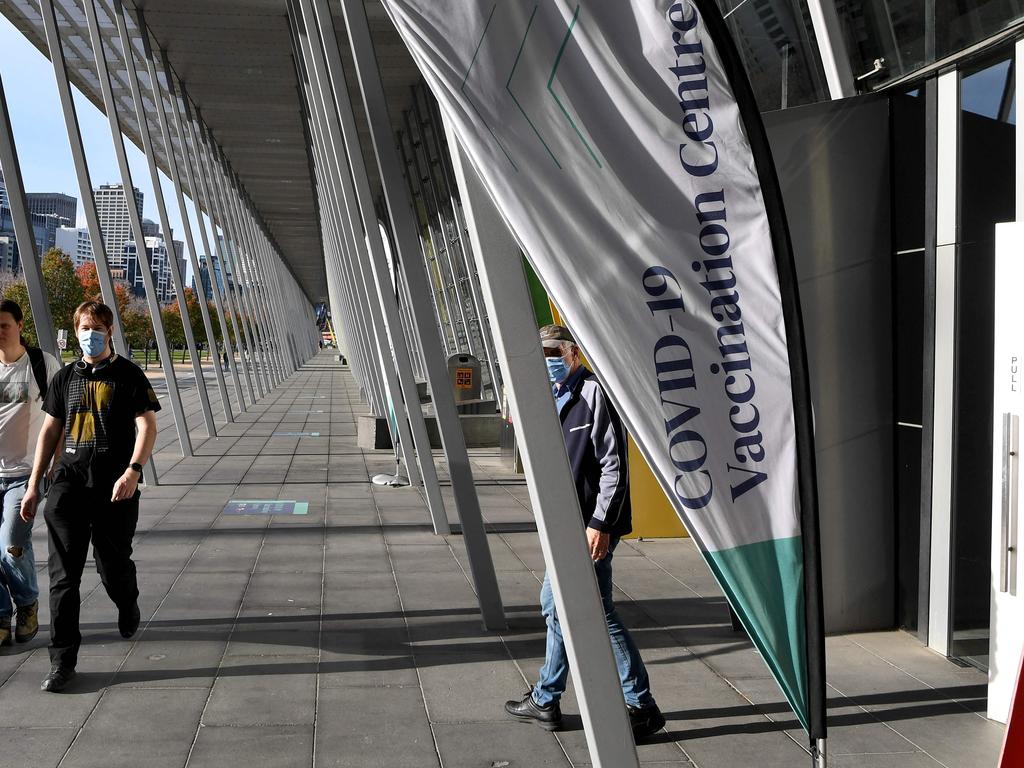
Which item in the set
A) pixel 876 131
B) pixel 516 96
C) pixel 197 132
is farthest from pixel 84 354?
pixel 197 132

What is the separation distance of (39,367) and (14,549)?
986 mm

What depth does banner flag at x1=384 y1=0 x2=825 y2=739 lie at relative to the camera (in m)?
2.82

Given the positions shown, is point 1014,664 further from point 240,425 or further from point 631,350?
point 240,425

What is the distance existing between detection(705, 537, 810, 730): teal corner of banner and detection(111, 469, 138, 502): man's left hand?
11.1 feet

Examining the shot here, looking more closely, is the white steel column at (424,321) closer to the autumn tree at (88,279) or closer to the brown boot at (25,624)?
the brown boot at (25,624)

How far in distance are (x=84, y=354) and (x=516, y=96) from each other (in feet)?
11.2

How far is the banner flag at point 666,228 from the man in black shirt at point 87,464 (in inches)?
120

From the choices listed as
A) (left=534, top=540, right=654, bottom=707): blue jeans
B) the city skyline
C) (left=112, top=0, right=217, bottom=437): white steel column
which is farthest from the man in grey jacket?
(left=112, top=0, right=217, bottom=437): white steel column

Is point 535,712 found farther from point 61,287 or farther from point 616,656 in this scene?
point 61,287

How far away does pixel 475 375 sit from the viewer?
20.8 meters

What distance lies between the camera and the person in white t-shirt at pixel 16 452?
18.2ft

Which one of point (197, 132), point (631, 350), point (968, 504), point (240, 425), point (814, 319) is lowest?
point (240, 425)

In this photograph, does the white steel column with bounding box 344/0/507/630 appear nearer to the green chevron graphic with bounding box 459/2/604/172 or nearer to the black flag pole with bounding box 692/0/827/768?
the black flag pole with bounding box 692/0/827/768

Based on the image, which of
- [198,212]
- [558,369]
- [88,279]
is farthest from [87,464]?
[88,279]
